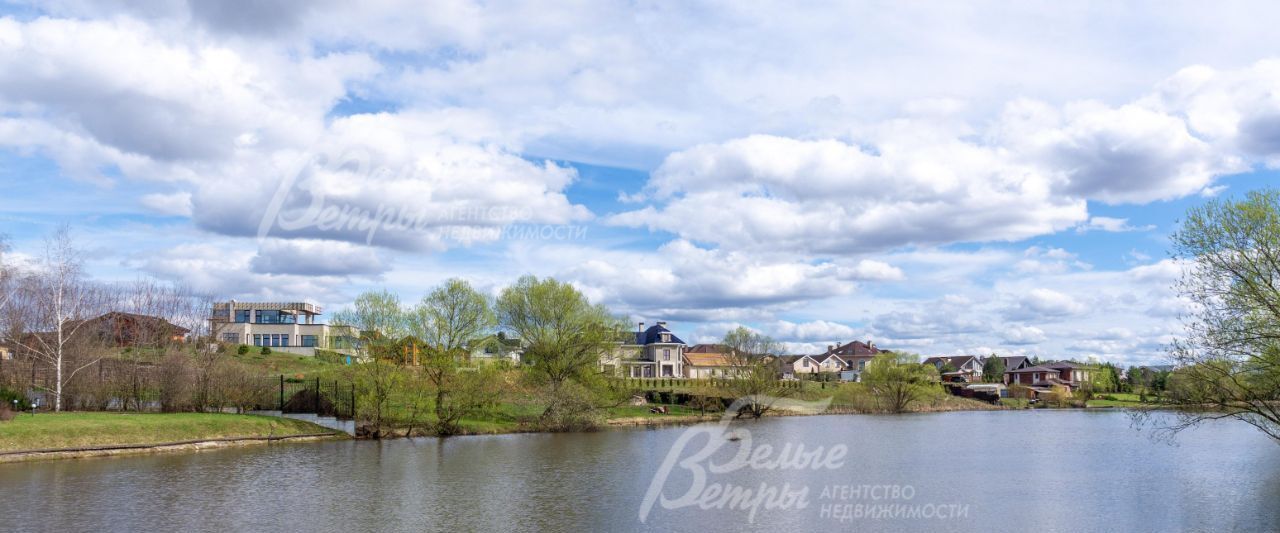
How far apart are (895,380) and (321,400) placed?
67723 mm

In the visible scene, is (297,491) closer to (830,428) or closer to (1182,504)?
(1182,504)

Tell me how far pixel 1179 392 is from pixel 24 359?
58.8 m

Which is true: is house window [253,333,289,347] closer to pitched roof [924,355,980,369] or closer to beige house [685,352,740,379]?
beige house [685,352,740,379]

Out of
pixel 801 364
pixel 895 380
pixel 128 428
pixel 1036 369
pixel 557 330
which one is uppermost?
pixel 557 330

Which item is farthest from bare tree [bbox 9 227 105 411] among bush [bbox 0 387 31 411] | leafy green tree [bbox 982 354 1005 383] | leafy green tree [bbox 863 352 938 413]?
leafy green tree [bbox 982 354 1005 383]

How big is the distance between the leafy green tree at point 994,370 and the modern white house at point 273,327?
120553 millimetres

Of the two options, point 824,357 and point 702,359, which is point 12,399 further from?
point 824,357

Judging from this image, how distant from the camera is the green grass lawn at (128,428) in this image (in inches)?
1491

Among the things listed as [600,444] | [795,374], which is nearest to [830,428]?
[600,444]

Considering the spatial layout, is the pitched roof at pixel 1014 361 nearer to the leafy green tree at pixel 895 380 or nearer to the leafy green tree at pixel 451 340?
the leafy green tree at pixel 895 380

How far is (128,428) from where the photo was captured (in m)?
42.0

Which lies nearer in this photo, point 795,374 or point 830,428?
point 830,428

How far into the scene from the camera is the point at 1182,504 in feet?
91.9

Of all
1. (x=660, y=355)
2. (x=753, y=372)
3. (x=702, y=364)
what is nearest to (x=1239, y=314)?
(x=753, y=372)
